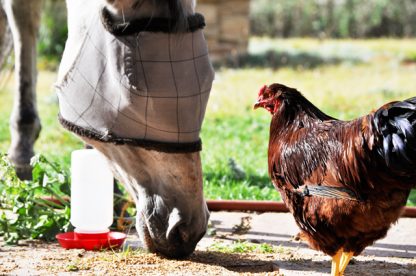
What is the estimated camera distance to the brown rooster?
9.71 feet

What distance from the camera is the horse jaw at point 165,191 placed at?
3.18 metres

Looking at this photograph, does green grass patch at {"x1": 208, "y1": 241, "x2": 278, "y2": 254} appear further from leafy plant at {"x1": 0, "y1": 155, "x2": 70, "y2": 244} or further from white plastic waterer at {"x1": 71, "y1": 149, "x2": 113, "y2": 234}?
leafy plant at {"x1": 0, "y1": 155, "x2": 70, "y2": 244}

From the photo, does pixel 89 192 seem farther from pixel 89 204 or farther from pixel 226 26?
pixel 226 26

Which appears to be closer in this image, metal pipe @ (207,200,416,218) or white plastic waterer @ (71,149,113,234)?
white plastic waterer @ (71,149,113,234)

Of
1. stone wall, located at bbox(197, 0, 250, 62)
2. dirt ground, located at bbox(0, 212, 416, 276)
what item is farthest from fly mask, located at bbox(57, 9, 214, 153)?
stone wall, located at bbox(197, 0, 250, 62)

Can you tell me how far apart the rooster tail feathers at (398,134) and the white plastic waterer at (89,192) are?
147 centimetres

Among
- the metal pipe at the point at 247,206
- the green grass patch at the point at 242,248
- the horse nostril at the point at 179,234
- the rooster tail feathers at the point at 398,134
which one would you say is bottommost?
the green grass patch at the point at 242,248

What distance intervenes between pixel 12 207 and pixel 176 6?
1857mm

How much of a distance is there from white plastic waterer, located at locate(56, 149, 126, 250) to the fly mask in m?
0.70

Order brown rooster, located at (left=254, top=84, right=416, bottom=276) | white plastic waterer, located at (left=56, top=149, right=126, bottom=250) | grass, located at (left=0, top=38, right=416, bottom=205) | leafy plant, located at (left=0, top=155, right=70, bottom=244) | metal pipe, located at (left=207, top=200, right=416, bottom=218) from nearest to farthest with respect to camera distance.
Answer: brown rooster, located at (left=254, top=84, right=416, bottom=276) < white plastic waterer, located at (left=56, top=149, right=126, bottom=250) < leafy plant, located at (left=0, top=155, right=70, bottom=244) < metal pipe, located at (left=207, top=200, right=416, bottom=218) < grass, located at (left=0, top=38, right=416, bottom=205)

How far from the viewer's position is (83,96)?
128 inches

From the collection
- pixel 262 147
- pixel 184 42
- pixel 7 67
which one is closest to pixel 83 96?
pixel 184 42

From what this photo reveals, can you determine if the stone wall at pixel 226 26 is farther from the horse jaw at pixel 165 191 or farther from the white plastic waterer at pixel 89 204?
the horse jaw at pixel 165 191

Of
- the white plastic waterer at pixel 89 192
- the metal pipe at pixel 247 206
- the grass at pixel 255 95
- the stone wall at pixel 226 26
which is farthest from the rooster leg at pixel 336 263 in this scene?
the stone wall at pixel 226 26
